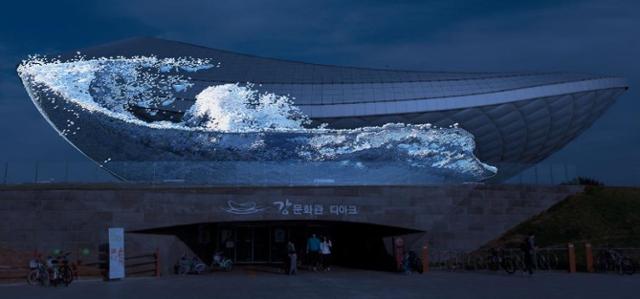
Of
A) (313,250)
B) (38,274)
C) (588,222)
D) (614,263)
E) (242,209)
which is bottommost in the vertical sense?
(614,263)

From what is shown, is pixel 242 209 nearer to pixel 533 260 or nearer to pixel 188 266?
pixel 188 266

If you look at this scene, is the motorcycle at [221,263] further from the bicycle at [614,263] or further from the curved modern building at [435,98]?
the bicycle at [614,263]

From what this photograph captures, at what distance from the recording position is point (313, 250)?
24.7m

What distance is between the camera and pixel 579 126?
35.9 m

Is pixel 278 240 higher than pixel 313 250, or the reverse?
pixel 278 240

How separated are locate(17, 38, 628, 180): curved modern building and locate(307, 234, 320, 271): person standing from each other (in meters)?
8.12

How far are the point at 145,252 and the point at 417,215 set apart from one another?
35.3 feet

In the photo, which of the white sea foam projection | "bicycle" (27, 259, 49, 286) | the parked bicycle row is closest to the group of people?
the parked bicycle row

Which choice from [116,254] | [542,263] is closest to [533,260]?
[542,263]

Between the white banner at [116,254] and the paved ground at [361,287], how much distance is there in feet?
1.40

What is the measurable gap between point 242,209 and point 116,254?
6.14 m

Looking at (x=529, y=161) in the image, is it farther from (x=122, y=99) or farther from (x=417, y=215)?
(x=122, y=99)

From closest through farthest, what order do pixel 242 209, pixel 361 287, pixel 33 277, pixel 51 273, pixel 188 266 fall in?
pixel 361 287 → pixel 51 273 → pixel 33 277 → pixel 188 266 → pixel 242 209

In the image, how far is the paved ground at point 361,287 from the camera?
1509 centimetres
